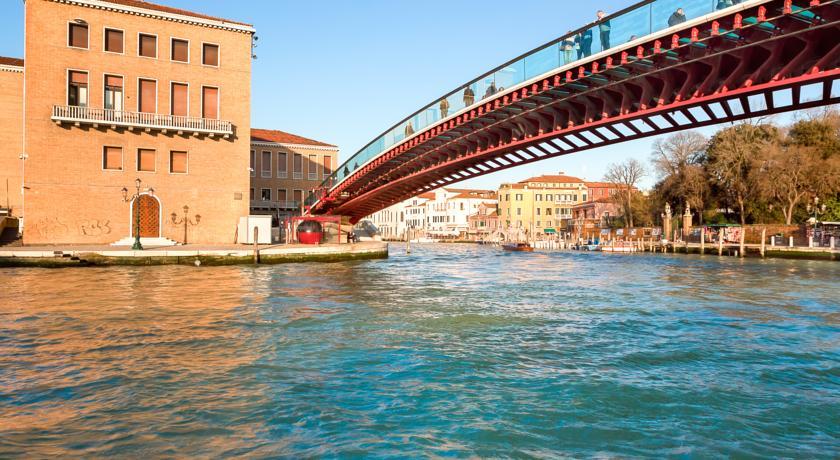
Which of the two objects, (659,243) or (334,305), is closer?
(334,305)

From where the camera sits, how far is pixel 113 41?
80.0 ft

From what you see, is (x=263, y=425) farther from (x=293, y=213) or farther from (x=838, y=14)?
(x=293, y=213)

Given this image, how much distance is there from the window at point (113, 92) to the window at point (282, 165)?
59.0 ft

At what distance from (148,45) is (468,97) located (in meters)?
13.6

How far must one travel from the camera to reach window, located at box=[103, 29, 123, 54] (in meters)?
24.3

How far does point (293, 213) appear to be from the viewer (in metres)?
42.8

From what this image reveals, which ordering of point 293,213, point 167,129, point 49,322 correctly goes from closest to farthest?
1. point 49,322
2. point 167,129
3. point 293,213

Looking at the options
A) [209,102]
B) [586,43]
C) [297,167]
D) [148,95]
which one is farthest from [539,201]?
[586,43]

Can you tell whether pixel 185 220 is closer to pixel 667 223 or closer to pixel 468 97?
pixel 468 97

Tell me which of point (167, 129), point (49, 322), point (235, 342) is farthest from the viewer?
point (167, 129)

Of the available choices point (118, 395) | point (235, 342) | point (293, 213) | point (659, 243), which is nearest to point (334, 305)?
point (235, 342)

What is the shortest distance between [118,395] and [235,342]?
2552mm

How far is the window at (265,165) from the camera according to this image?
137 ft

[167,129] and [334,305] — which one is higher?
[167,129]
